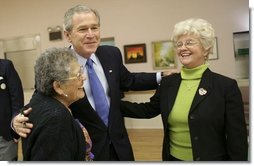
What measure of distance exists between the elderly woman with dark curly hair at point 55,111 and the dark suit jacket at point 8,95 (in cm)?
89

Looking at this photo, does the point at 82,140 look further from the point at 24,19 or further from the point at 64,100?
the point at 24,19

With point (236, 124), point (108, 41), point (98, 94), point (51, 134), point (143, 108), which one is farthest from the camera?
point (108, 41)

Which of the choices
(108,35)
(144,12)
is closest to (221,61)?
(144,12)

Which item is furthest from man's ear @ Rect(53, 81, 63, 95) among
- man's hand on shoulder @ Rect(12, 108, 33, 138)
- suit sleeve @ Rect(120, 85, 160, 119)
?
suit sleeve @ Rect(120, 85, 160, 119)

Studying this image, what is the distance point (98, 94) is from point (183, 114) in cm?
35

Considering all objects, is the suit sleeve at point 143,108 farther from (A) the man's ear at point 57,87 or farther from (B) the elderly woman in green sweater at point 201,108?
(A) the man's ear at point 57,87

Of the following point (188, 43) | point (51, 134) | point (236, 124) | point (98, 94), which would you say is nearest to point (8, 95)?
point (98, 94)

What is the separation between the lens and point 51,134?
831mm

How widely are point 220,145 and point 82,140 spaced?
540 millimetres

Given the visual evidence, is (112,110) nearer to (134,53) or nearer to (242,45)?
(242,45)

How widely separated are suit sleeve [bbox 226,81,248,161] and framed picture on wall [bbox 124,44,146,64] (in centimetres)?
191

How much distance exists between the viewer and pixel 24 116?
91 cm

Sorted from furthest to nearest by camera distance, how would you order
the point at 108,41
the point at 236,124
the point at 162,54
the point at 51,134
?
the point at 108,41 < the point at 162,54 < the point at 236,124 < the point at 51,134

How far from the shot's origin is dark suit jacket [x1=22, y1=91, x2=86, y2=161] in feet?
2.75
